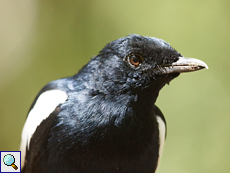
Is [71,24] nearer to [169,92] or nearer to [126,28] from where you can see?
[126,28]

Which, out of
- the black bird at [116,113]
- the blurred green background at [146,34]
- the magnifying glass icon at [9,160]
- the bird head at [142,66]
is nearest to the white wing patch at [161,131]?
the black bird at [116,113]

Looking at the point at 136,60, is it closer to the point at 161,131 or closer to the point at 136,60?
the point at 136,60

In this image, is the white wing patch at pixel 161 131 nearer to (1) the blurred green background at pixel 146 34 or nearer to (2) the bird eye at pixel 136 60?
(2) the bird eye at pixel 136 60

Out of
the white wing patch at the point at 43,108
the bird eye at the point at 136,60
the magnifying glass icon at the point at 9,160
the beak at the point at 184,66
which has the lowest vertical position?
the magnifying glass icon at the point at 9,160

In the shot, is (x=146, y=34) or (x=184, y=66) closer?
(x=184, y=66)

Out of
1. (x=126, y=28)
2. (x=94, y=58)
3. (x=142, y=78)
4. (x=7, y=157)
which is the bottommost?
(x=7, y=157)

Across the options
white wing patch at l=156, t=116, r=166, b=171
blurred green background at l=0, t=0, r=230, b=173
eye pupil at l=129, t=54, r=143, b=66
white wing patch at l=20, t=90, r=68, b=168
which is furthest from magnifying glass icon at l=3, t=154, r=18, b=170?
blurred green background at l=0, t=0, r=230, b=173

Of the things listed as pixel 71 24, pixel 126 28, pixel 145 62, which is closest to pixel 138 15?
pixel 126 28

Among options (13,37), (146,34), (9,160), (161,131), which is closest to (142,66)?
(161,131)
